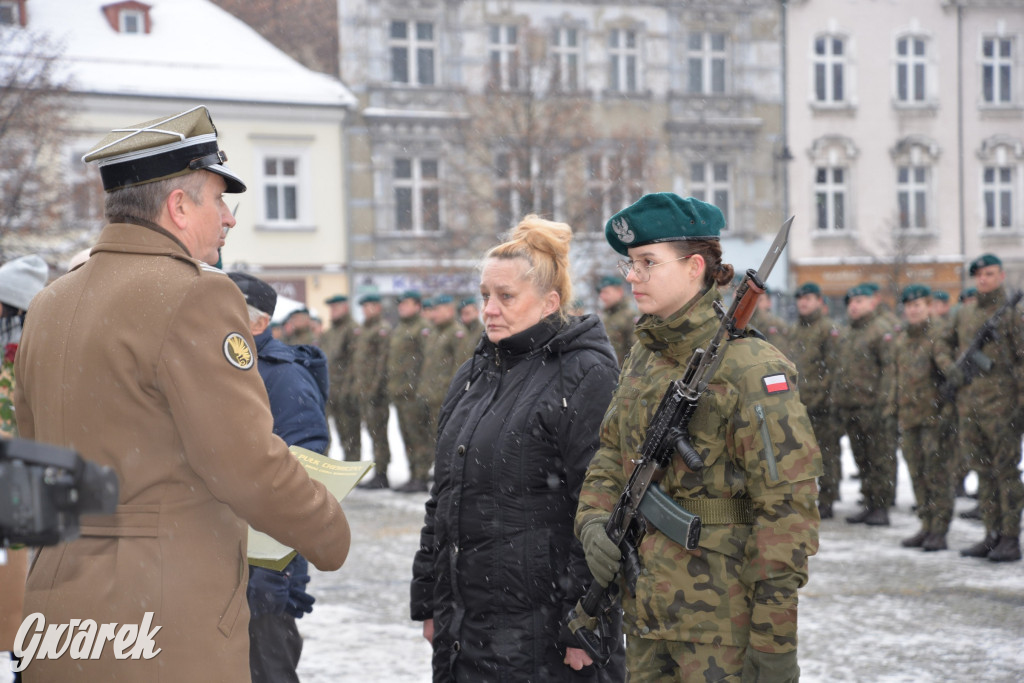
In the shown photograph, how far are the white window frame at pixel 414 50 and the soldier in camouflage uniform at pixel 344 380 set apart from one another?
15.8 m

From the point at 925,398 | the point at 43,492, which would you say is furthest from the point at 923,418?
the point at 43,492

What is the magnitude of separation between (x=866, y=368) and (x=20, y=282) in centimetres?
786

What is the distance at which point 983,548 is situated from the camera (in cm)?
860

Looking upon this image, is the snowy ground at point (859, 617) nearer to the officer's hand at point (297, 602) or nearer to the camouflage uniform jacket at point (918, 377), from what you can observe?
the camouflage uniform jacket at point (918, 377)

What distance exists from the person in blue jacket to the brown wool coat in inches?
52.0

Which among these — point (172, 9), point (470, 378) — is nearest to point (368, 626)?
point (470, 378)

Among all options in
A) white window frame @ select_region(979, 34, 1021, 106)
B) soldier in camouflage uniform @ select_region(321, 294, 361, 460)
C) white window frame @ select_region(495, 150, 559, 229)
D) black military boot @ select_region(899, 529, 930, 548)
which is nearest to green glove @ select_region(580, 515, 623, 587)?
black military boot @ select_region(899, 529, 930, 548)

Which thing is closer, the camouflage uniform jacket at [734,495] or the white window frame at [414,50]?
the camouflage uniform jacket at [734,495]

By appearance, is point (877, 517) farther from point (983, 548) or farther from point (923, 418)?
point (983, 548)

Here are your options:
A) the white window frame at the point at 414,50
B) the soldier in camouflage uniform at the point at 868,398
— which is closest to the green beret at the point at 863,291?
the soldier in camouflage uniform at the point at 868,398

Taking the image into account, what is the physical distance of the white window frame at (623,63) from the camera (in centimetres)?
3200

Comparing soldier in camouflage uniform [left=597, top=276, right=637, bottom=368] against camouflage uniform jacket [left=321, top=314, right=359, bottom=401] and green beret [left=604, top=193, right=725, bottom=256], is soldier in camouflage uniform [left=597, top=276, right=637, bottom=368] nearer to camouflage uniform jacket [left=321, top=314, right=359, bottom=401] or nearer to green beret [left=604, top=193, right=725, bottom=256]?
camouflage uniform jacket [left=321, top=314, right=359, bottom=401]

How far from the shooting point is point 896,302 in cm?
2945

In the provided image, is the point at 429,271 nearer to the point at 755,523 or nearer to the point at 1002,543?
the point at 1002,543
